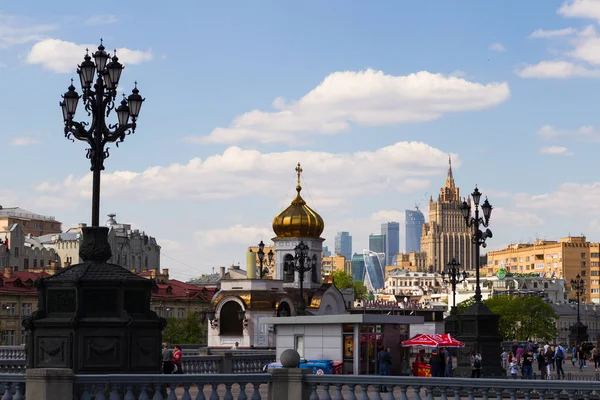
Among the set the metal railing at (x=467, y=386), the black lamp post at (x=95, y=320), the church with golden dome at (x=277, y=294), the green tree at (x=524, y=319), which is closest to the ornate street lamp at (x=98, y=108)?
the black lamp post at (x=95, y=320)

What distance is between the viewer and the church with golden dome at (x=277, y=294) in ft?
267

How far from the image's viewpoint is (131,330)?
73.2ft

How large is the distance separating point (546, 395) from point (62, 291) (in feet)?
29.0

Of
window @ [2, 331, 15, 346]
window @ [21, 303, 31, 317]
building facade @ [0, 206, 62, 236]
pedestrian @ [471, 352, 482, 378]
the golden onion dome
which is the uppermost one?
building facade @ [0, 206, 62, 236]

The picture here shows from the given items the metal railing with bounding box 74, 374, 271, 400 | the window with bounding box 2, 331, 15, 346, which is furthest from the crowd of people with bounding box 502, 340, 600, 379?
the window with bounding box 2, 331, 15, 346

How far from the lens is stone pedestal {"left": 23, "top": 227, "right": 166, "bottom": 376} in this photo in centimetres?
2227

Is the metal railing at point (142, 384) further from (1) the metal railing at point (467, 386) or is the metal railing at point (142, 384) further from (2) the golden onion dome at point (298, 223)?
(2) the golden onion dome at point (298, 223)

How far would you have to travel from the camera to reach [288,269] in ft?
295

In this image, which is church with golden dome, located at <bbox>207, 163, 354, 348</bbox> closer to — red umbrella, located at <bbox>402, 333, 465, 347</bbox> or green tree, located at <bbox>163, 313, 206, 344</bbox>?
green tree, located at <bbox>163, 313, 206, 344</bbox>

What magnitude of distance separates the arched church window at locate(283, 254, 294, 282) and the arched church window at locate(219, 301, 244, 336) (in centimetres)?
731

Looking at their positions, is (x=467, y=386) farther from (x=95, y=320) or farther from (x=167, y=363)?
(x=167, y=363)

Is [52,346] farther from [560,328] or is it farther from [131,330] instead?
[560,328]

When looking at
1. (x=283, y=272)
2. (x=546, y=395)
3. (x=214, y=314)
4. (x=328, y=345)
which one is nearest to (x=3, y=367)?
(x=328, y=345)

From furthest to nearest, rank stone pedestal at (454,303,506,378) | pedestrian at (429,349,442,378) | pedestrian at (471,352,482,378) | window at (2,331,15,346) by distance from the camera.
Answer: window at (2,331,15,346)
stone pedestal at (454,303,506,378)
pedestrian at (471,352,482,378)
pedestrian at (429,349,442,378)
